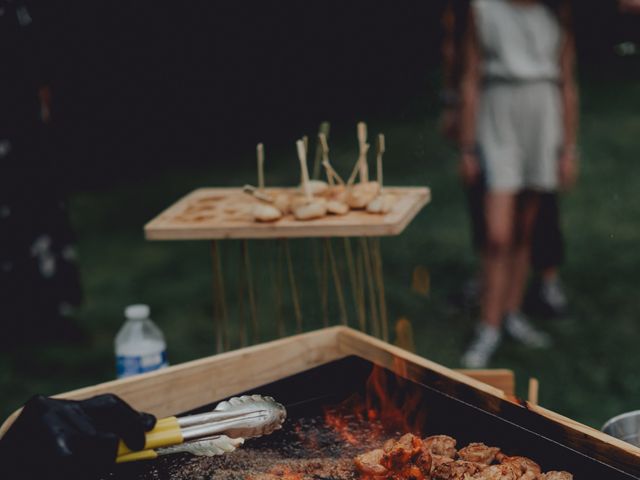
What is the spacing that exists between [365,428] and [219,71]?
10.1 metres

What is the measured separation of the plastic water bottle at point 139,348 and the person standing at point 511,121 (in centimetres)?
228

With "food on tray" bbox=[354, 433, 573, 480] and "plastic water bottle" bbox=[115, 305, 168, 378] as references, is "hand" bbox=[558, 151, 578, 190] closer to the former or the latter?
"plastic water bottle" bbox=[115, 305, 168, 378]

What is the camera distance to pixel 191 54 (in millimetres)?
11703

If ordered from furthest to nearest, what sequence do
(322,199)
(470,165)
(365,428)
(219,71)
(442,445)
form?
1. (219,71)
2. (470,165)
3. (322,199)
4. (365,428)
5. (442,445)

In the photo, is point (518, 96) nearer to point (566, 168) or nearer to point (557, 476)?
point (566, 168)

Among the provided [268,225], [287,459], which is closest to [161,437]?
[287,459]

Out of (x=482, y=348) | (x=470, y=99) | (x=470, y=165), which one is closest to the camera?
(x=470, y=99)

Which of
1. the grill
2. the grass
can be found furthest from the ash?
the grass

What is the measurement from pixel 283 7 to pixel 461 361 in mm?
7856

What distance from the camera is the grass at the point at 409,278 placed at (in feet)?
16.6

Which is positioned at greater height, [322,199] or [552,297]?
[322,199]

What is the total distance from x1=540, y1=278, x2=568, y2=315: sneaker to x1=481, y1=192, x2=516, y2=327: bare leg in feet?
2.38

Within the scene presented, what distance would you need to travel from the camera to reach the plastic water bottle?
10.1ft

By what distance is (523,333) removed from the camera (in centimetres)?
538
